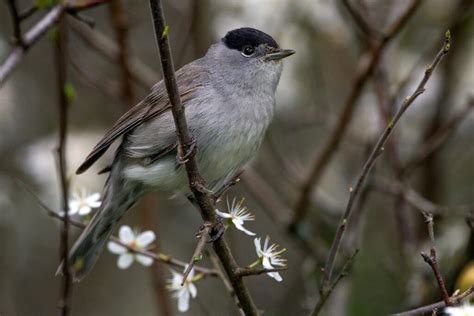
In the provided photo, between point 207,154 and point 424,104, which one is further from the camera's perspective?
point 424,104

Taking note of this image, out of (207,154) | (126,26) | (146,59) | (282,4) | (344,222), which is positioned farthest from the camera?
(146,59)

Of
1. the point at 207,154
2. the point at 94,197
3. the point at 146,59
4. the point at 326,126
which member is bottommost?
the point at 94,197

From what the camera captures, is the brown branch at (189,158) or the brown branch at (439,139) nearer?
the brown branch at (189,158)

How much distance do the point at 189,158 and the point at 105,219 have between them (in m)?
1.34

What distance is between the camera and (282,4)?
18.5ft

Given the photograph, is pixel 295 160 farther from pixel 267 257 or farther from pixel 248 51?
pixel 267 257

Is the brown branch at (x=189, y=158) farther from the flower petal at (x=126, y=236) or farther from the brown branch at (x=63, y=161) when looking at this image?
the flower petal at (x=126, y=236)

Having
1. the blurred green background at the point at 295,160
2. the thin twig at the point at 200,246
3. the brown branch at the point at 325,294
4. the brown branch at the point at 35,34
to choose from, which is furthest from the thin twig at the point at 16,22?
the brown branch at the point at 325,294

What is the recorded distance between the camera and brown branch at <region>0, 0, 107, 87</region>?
3.16 m

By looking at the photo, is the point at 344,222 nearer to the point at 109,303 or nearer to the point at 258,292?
the point at 258,292

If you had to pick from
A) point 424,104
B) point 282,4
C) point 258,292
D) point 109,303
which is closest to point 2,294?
point 109,303

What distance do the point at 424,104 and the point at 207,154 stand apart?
9.58 feet

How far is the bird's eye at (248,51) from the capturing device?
178 inches

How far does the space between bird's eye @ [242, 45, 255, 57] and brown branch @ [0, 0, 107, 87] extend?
1.05 meters
